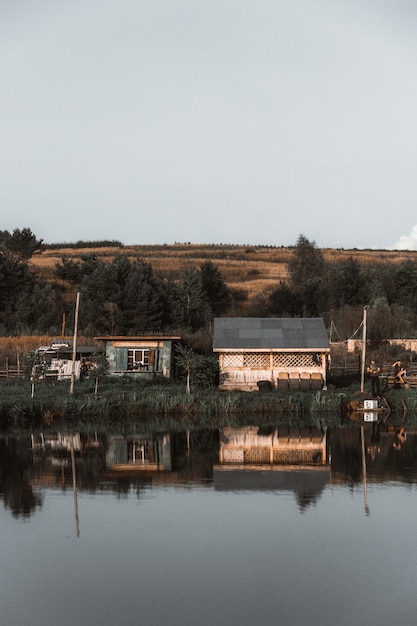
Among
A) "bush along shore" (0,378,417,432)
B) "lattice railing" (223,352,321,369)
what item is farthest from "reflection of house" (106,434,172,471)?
"lattice railing" (223,352,321,369)

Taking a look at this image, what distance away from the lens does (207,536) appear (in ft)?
44.9

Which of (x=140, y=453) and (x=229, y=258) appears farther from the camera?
(x=229, y=258)

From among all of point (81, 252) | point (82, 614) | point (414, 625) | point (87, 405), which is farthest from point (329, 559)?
point (81, 252)

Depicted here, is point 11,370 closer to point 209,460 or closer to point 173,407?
point 173,407

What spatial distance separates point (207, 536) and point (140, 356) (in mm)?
24171

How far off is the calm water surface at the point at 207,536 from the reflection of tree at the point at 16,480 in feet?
0.14

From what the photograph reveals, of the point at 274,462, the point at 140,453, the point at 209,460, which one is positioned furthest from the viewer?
the point at 140,453

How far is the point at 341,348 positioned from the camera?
4731 centimetres

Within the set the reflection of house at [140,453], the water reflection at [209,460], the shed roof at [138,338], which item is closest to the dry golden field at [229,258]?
→ the shed roof at [138,338]

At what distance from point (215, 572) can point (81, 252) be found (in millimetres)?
98137

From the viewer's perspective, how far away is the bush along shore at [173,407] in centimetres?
2816

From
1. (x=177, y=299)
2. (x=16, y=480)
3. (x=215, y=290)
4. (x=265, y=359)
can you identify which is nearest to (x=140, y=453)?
(x=16, y=480)

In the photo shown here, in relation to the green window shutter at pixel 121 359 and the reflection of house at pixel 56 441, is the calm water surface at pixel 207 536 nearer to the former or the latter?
the reflection of house at pixel 56 441

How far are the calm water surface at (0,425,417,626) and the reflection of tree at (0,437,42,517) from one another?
43 millimetres
